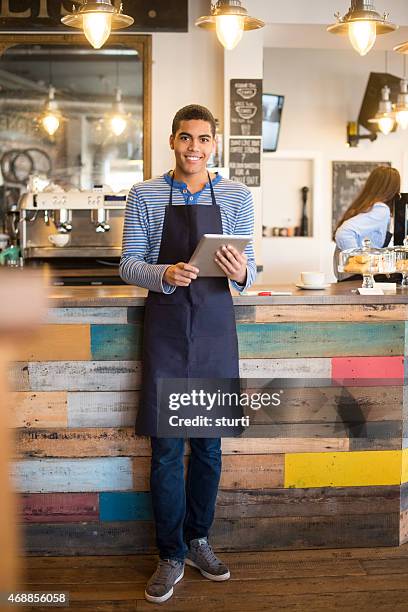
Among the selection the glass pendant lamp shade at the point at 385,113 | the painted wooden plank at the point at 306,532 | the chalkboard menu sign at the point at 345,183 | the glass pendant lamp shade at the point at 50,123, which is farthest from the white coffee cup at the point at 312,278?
the glass pendant lamp shade at the point at 50,123

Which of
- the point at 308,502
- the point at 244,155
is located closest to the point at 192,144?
the point at 308,502

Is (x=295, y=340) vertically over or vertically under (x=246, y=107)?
under

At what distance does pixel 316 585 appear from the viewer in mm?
2967

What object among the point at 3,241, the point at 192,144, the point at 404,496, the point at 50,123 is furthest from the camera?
the point at 50,123

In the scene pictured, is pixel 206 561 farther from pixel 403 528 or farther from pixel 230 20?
pixel 230 20

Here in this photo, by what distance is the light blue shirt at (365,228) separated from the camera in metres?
4.56

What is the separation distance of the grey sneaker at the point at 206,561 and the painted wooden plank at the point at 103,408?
0.52m

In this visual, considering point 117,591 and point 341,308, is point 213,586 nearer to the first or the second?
point 117,591

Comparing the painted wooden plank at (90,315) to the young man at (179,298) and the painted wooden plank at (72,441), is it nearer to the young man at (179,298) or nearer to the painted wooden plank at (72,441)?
the young man at (179,298)

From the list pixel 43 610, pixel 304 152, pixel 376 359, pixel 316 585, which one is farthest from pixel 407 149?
pixel 43 610

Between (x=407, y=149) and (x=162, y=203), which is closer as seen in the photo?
(x=162, y=203)

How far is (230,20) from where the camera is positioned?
3.92 m

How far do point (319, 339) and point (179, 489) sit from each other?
801 mm

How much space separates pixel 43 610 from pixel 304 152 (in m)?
5.69
